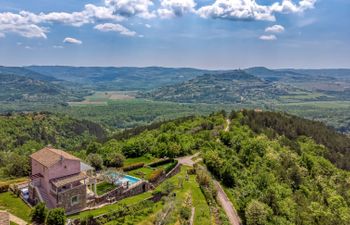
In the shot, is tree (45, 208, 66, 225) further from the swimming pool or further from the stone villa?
the swimming pool

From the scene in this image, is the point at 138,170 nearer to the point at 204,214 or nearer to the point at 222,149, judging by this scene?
the point at 204,214

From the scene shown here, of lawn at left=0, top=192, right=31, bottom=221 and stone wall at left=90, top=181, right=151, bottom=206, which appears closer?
lawn at left=0, top=192, right=31, bottom=221

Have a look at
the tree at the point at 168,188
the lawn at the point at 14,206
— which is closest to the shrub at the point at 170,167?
the tree at the point at 168,188

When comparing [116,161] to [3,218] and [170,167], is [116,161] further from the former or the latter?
[3,218]

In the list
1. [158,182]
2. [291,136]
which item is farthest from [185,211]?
[291,136]

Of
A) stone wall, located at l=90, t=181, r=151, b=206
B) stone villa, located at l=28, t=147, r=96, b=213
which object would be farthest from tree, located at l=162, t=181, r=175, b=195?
stone villa, located at l=28, t=147, r=96, b=213

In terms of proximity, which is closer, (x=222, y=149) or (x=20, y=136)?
(x=222, y=149)
